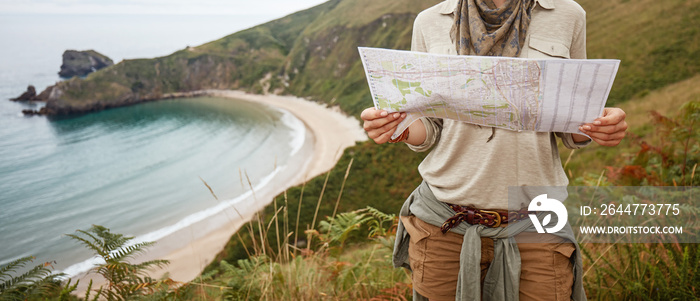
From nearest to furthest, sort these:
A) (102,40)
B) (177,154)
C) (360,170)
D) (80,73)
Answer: (360,170)
(177,154)
(80,73)
(102,40)

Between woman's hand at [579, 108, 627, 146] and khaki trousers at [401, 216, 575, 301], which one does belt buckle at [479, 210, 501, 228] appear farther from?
woman's hand at [579, 108, 627, 146]

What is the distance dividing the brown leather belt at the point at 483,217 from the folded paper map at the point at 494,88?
327 mm

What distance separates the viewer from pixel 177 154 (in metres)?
37.1

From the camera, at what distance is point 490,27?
4.70 ft

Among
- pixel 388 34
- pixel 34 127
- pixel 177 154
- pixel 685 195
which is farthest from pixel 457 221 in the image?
pixel 34 127

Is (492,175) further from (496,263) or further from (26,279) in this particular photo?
(26,279)

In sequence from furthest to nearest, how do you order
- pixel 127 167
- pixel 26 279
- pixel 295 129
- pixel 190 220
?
pixel 295 129 → pixel 127 167 → pixel 190 220 → pixel 26 279

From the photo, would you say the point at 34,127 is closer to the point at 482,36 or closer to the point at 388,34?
the point at 388,34

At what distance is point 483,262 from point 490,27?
916 mm

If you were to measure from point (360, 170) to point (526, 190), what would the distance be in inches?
835

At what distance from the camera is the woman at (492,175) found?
4.38 feet

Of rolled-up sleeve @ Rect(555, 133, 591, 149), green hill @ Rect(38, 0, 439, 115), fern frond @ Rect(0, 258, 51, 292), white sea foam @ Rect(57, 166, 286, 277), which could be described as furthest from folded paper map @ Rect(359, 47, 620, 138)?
green hill @ Rect(38, 0, 439, 115)

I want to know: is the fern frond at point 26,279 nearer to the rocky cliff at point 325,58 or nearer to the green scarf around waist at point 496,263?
the green scarf around waist at point 496,263

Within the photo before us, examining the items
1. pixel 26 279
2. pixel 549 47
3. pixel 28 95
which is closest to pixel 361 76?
pixel 26 279
